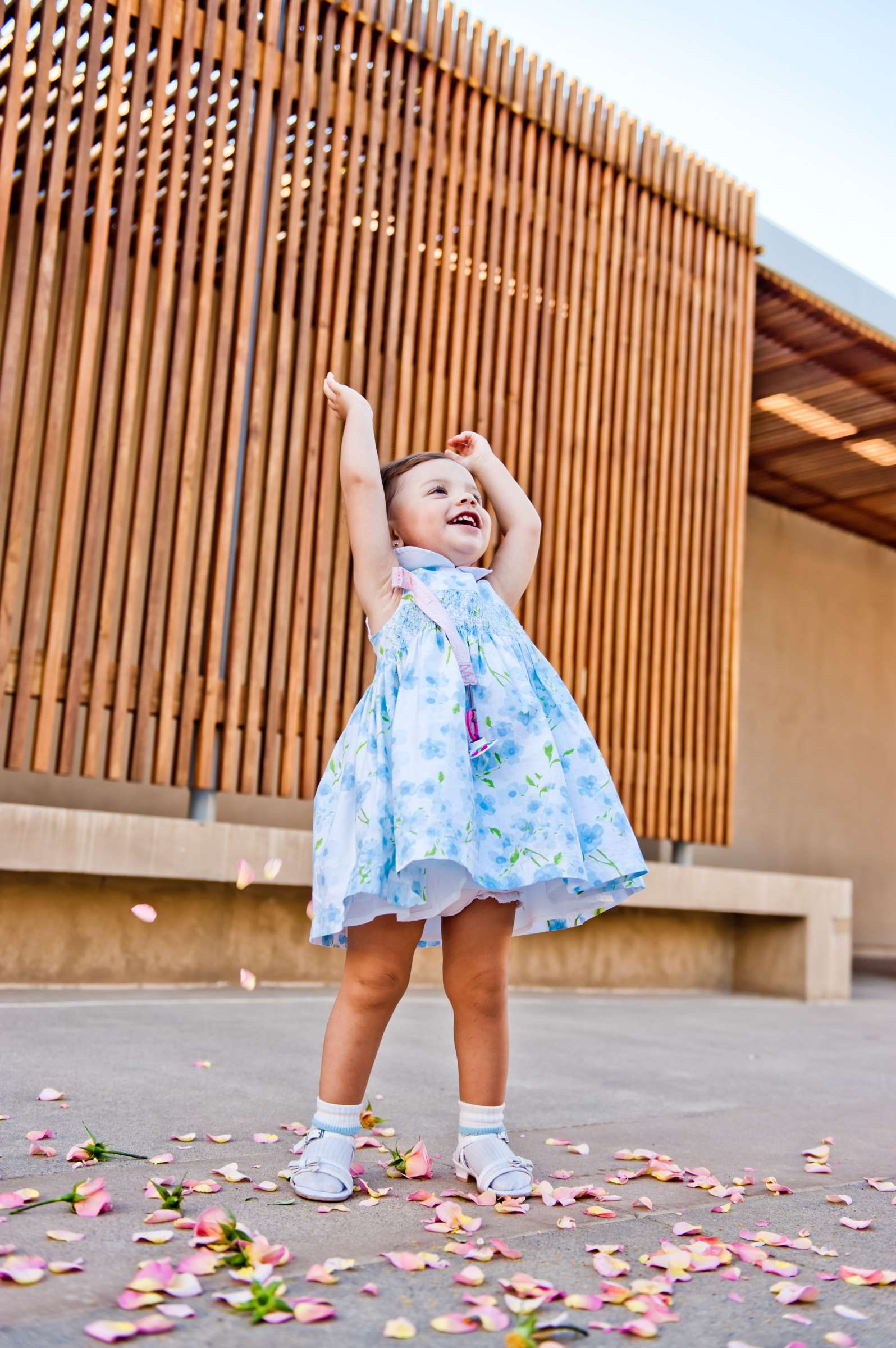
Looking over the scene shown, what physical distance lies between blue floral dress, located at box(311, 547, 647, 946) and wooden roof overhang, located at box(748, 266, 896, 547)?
245 inches

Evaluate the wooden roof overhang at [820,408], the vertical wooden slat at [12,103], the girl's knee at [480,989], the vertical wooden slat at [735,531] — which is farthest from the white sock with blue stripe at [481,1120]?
the wooden roof overhang at [820,408]

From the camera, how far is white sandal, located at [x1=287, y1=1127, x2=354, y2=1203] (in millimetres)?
1714

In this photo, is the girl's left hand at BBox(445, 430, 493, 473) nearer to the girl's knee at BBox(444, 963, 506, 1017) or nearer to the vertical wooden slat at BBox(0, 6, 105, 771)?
the girl's knee at BBox(444, 963, 506, 1017)

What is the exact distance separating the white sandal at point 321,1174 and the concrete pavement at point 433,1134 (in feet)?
0.08

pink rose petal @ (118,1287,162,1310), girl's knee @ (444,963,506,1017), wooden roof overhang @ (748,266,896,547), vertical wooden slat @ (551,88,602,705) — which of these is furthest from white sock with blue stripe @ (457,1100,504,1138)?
wooden roof overhang @ (748,266,896,547)

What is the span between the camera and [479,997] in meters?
1.91

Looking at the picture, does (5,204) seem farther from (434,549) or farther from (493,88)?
(434,549)

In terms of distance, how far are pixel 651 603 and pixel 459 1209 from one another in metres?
5.25

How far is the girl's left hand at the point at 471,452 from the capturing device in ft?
7.76

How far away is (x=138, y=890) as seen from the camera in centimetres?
465

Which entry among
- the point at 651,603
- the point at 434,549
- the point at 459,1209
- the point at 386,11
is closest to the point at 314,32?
the point at 386,11

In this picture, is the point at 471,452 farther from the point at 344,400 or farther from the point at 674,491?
the point at 674,491

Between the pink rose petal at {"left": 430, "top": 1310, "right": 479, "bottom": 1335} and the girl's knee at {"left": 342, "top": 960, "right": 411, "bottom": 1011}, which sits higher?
the girl's knee at {"left": 342, "top": 960, "right": 411, "bottom": 1011}

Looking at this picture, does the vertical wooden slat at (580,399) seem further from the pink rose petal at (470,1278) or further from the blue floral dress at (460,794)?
the pink rose petal at (470,1278)
